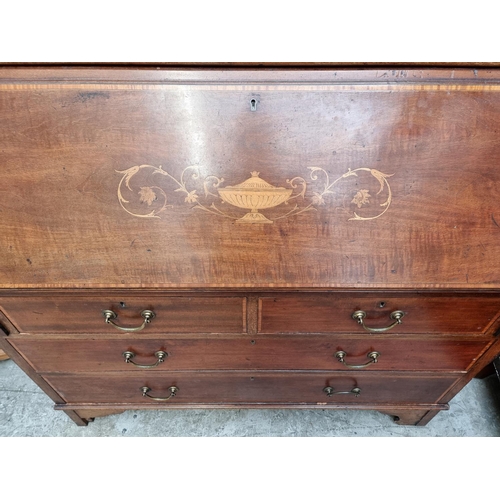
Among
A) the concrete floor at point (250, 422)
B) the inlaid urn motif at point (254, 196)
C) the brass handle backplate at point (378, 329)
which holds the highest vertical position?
the inlaid urn motif at point (254, 196)

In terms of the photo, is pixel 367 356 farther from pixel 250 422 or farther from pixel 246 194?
pixel 250 422

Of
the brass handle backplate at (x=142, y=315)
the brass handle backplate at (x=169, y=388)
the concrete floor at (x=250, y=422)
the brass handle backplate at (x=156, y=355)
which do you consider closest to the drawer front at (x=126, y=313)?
the brass handle backplate at (x=142, y=315)

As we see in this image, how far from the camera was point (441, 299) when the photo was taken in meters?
0.85

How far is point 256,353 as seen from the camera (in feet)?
3.45

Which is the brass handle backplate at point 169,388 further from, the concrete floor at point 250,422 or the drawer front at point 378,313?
the drawer front at point 378,313

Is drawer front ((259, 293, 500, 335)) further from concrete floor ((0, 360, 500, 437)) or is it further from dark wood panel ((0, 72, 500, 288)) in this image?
concrete floor ((0, 360, 500, 437))

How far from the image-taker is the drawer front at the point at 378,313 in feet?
2.79

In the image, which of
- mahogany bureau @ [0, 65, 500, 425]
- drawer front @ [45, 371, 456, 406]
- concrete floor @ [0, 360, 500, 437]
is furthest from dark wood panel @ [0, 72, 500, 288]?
concrete floor @ [0, 360, 500, 437]

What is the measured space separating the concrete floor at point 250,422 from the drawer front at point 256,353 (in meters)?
0.56

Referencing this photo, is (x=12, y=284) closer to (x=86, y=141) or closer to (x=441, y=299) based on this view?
(x=86, y=141)

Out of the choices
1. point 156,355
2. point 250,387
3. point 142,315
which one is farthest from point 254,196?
point 250,387

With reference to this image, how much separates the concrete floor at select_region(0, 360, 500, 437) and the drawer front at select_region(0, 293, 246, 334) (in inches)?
31.7

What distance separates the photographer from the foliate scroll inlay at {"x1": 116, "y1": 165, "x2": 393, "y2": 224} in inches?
30.7

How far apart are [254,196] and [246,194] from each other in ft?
0.06
